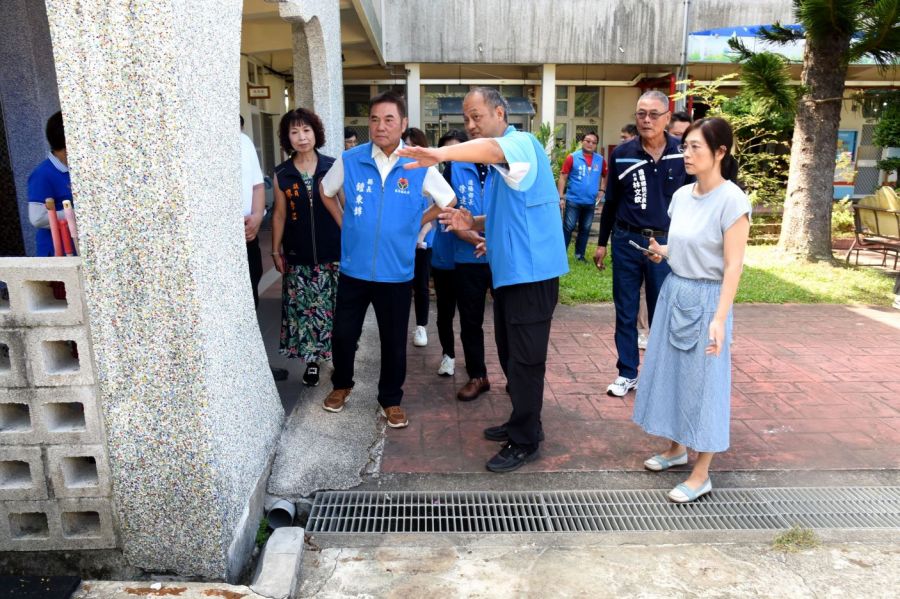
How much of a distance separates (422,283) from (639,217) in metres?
1.82

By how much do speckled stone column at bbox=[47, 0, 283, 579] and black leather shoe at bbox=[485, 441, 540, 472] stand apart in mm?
1295

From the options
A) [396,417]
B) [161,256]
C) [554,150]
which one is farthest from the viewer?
[554,150]

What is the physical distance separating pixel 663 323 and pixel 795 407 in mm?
1596

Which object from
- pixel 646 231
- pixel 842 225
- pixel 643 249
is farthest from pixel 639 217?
pixel 842 225

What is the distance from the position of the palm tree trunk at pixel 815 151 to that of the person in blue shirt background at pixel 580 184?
2.61m

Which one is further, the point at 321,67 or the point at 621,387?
the point at 321,67

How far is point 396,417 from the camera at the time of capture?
386 cm

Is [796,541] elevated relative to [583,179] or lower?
lower

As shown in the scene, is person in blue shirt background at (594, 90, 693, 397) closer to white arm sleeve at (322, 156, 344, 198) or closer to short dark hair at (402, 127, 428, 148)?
short dark hair at (402, 127, 428, 148)

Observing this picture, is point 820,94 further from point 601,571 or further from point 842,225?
point 601,571

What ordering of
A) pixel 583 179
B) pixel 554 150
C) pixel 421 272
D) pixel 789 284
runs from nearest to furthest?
pixel 421 272 < pixel 789 284 < pixel 583 179 < pixel 554 150

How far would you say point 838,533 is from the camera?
2924mm

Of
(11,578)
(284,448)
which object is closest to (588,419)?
(284,448)

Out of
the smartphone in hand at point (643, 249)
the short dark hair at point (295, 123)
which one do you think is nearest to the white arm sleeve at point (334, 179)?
the short dark hair at point (295, 123)
